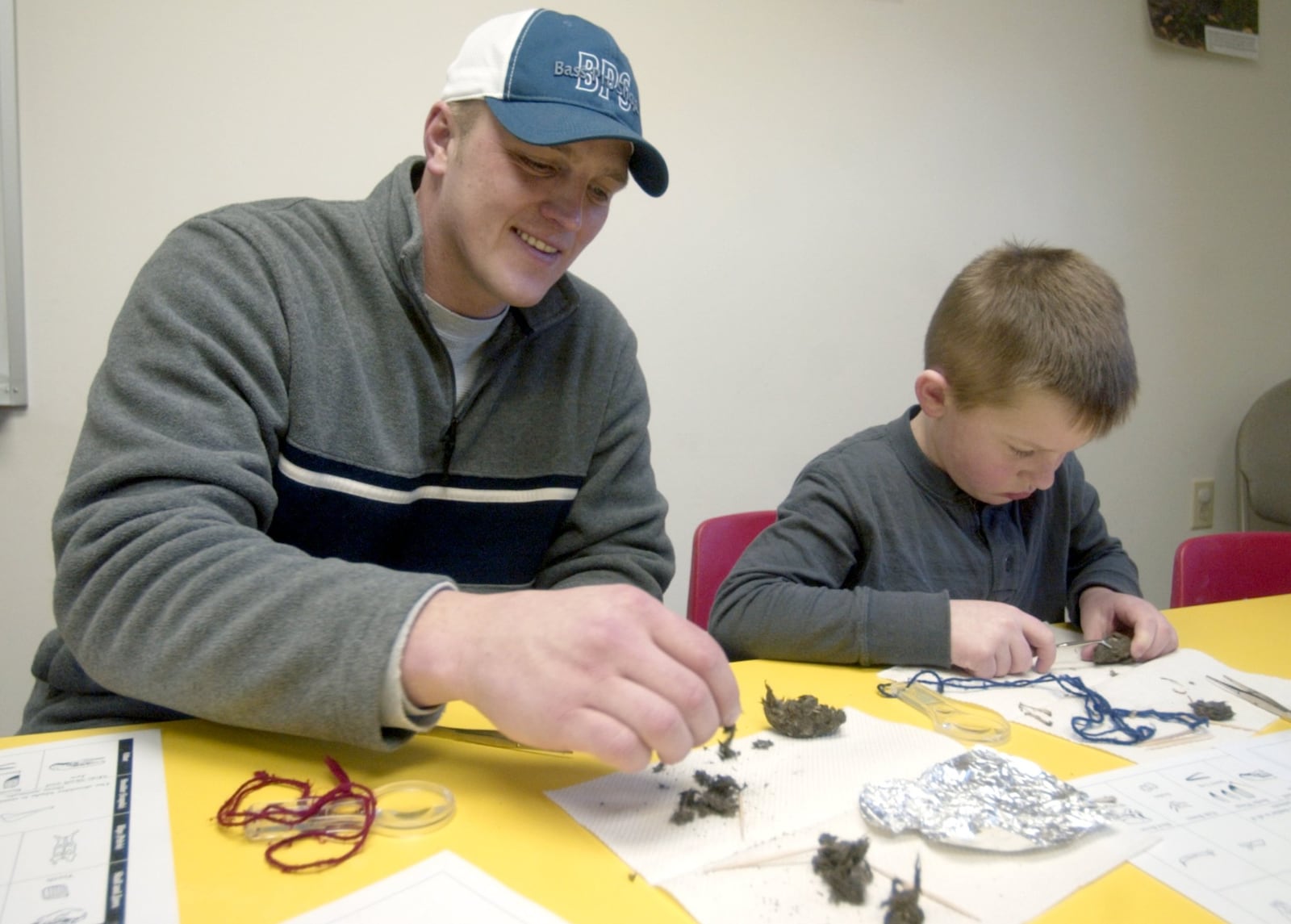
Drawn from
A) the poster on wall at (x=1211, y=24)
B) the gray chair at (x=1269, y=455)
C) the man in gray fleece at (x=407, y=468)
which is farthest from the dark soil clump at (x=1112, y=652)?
the poster on wall at (x=1211, y=24)

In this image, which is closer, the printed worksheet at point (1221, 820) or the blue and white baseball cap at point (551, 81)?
the printed worksheet at point (1221, 820)

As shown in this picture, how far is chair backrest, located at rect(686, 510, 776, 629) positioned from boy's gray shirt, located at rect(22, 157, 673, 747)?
349 millimetres

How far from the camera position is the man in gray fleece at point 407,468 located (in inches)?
22.3

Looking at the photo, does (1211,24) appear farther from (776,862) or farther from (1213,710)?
(776,862)

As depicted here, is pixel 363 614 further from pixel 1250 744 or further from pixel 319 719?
pixel 1250 744

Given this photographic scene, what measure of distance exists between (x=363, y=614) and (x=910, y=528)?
2.78 ft

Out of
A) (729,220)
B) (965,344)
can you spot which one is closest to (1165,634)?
(965,344)

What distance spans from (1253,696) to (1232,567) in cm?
84

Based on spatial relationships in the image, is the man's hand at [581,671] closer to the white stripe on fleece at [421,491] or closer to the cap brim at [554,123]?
the white stripe on fleece at [421,491]

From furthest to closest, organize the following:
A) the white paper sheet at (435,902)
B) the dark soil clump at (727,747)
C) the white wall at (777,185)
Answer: the white wall at (777,185) → the dark soil clump at (727,747) → the white paper sheet at (435,902)

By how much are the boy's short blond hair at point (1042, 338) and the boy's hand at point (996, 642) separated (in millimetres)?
311

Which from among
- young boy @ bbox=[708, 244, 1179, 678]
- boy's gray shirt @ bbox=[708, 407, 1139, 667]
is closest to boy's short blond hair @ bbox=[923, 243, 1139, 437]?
young boy @ bbox=[708, 244, 1179, 678]

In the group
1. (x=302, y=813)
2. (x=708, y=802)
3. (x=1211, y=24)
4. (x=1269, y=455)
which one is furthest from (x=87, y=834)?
(x=1211, y=24)

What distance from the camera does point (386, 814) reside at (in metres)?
0.56
